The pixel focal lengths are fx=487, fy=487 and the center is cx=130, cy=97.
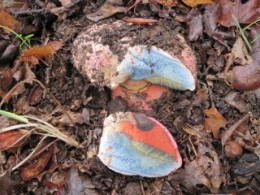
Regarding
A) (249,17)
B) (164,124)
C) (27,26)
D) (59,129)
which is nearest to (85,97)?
(59,129)

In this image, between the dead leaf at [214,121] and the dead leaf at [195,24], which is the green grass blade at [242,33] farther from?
the dead leaf at [214,121]

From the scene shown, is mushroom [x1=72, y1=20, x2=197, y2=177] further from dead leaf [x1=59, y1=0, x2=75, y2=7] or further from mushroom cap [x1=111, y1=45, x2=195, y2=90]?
dead leaf [x1=59, y1=0, x2=75, y2=7]

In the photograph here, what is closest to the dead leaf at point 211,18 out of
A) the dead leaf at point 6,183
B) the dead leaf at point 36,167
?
the dead leaf at point 36,167

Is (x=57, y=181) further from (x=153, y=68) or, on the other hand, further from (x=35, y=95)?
(x=153, y=68)

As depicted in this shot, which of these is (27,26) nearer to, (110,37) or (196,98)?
(110,37)

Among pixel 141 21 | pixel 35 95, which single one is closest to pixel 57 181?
pixel 35 95
